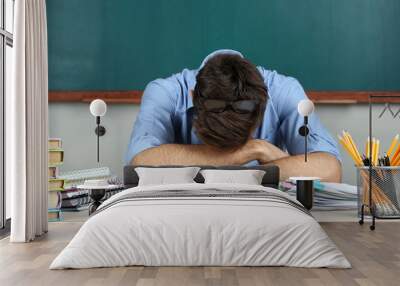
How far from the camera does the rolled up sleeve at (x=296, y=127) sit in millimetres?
6062

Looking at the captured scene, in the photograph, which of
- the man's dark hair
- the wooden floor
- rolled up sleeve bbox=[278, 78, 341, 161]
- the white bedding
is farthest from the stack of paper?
the white bedding

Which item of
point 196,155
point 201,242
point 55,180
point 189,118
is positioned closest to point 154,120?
point 189,118

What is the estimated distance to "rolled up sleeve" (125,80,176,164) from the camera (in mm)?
6059

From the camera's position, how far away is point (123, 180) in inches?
242

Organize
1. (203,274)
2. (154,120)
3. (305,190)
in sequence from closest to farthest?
(203,274) < (305,190) < (154,120)

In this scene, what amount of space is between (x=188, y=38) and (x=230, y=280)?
10.8 ft

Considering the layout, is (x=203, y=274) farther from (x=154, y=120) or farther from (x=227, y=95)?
(x=154, y=120)

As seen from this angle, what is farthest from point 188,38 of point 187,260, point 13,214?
point 187,260

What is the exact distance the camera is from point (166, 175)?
5730 millimetres

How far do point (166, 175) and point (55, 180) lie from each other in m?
1.17

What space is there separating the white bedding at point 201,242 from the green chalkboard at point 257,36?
255 cm

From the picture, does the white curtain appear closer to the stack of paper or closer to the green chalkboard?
the green chalkboard

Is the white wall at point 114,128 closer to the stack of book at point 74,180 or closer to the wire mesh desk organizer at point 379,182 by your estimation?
the stack of book at point 74,180

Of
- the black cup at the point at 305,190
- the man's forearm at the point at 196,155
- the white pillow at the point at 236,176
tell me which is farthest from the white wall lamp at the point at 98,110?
the black cup at the point at 305,190
